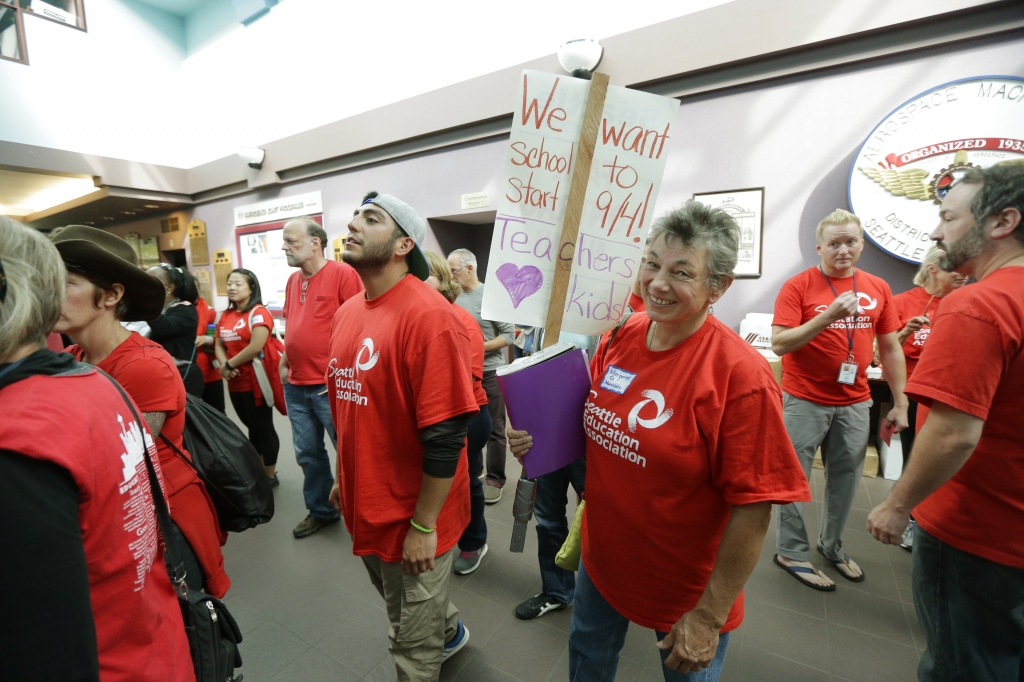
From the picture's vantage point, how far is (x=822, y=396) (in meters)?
2.21

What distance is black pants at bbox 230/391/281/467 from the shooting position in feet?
10.8

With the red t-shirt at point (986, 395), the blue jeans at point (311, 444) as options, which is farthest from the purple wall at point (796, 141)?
the blue jeans at point (311, 444)

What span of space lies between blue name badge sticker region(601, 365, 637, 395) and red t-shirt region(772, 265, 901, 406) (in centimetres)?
155

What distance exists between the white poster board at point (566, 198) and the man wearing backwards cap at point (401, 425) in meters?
0.25

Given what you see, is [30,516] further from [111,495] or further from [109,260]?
[109,260]

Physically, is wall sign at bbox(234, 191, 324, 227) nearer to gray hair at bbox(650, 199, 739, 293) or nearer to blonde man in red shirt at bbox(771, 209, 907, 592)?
blonde man in red shirt at bbox(771, 209, 907, 592)

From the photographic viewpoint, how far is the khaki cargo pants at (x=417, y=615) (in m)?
1.38

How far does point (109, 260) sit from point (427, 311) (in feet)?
2.90

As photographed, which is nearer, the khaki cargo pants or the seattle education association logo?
the khaki cargo pants

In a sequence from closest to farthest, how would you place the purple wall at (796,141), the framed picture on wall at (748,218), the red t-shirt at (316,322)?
the red t-shirt at (316,322), the purple wall at (796,141), the framed picture on wall at (748,218)

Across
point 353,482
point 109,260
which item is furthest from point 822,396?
point 109,260

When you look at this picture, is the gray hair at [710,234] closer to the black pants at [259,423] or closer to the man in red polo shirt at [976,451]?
the man in red polo shirt at [976,451]

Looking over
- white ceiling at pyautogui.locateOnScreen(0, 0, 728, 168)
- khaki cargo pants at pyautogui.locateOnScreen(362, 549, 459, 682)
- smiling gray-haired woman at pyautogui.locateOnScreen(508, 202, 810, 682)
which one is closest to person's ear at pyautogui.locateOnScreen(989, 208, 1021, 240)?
smiling gray-haired woman at pyautogui.locateOnScreen(508, 202, 810, 682)

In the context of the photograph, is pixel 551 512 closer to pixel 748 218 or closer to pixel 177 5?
pixel 748 218
